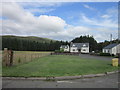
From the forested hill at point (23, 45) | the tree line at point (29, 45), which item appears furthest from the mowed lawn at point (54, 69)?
the forested hill at point (23, 45)

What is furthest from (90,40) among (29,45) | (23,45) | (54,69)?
(54,69)

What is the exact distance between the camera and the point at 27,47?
8119 cm

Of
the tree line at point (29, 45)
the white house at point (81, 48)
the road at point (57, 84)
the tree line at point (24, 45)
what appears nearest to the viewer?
the road at point (57, 84)

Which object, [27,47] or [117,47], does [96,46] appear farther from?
[27,47]

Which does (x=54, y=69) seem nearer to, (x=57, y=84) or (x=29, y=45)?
(x=57, y=84)

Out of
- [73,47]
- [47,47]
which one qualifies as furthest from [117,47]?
[47,47]

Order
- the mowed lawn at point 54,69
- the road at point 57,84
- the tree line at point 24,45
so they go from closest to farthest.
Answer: the road at point 57,84 → the mowed lawn at point 54,69 → the tree line at point 24,45

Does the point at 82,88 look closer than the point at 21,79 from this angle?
Yes

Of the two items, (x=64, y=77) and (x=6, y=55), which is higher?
(x=6, y=55)

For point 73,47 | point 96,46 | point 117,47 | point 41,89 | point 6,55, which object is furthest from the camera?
point 96,46

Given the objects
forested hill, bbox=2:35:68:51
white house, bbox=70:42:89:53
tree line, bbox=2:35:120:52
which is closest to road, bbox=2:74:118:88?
tree line, bbox=2:35:120:52

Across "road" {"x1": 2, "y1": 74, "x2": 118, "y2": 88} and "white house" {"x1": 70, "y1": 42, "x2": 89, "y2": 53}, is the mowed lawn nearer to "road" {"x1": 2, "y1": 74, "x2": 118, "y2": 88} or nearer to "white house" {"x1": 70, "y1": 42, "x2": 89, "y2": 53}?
"road" {"x1": 2, "y1": 74, "x2": 118, "y2": 88}

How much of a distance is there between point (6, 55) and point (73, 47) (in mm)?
75843

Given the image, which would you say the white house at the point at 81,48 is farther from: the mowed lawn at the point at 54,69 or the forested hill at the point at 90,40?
the mowed lawn at the point at 54,69
